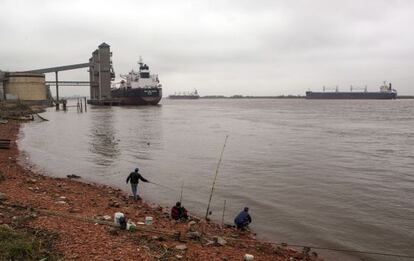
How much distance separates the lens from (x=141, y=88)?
12594cm

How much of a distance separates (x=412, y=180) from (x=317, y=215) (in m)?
8.86

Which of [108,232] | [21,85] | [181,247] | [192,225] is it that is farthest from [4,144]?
[21,85]

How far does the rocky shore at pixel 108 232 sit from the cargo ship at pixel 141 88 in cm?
11214

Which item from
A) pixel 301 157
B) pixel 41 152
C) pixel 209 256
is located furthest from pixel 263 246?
pixel 41 152

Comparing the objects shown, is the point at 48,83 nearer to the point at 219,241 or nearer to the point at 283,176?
the point at 283,176

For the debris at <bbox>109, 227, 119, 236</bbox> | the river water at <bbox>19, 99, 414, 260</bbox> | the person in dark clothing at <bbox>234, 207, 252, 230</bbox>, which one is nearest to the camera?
the debris at <bbox>109, 227, 119, 236</bbox>

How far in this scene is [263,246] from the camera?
38.9 ft

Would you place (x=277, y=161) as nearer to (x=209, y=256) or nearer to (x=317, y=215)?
(x=317, y=215)

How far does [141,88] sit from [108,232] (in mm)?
117882

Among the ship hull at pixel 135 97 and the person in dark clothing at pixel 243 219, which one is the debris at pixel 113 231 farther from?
the ship hull at pixel 135 97

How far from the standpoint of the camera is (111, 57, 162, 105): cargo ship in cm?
12669

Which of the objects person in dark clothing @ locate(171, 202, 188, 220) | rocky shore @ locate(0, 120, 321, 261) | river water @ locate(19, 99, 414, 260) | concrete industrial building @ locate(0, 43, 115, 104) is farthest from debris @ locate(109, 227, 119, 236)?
concrete industrial building @ locate(0, 43, 115, 104)

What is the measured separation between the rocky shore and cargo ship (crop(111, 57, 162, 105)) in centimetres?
11214

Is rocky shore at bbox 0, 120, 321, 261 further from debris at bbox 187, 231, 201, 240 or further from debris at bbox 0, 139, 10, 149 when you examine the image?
debris at bbox 0, 139, 10, 149
